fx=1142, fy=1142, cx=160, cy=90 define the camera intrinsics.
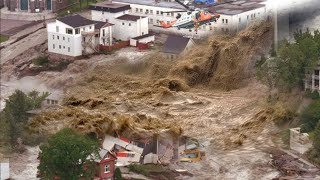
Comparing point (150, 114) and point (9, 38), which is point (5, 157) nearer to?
point (150, 114)

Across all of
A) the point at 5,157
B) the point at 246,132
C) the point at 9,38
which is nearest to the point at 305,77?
the point at 246,132

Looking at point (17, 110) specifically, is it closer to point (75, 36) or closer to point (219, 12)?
point (75, 36)

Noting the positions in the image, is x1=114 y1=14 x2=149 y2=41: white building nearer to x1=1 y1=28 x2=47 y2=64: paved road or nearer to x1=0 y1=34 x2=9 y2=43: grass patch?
x1=1 y1=28 x2=47 y2=64: paved road

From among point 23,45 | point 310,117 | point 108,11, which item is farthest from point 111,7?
point 310,117

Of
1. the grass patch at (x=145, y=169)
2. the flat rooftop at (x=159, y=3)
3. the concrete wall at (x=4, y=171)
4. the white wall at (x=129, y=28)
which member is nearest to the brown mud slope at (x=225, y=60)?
the white wall at (x=129, y=28)

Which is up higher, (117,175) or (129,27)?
(129,27)

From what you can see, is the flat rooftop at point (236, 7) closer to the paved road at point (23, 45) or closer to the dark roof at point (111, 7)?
the dark roof at point (111, 7)
